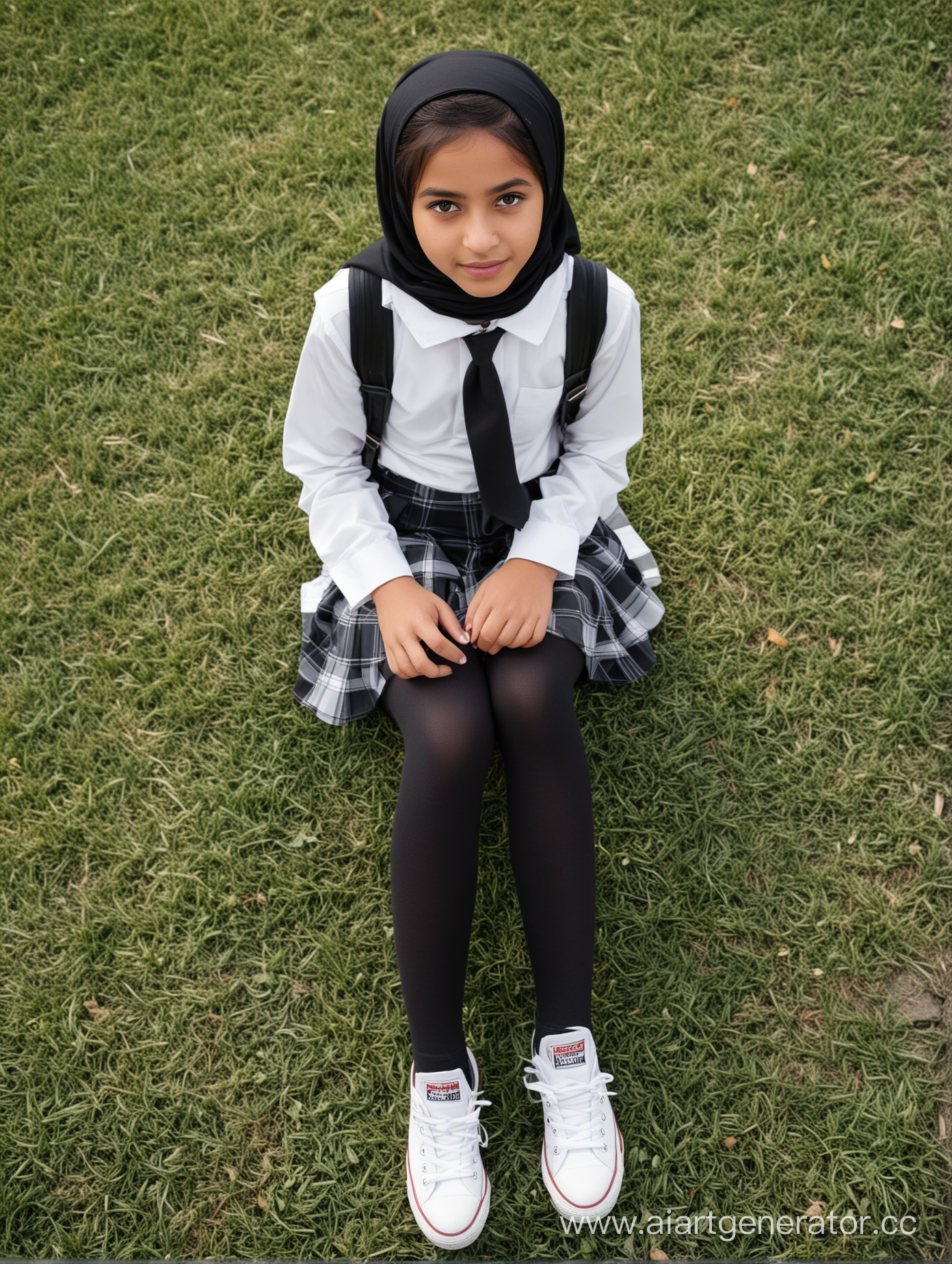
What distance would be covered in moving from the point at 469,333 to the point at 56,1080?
6.14ft

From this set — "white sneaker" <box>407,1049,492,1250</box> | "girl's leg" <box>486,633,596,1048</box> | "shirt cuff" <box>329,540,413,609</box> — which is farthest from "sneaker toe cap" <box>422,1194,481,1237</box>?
"shirt cuff" <box>329,540,413,609</box>

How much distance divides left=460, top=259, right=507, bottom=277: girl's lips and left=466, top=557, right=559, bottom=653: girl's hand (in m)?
0.55

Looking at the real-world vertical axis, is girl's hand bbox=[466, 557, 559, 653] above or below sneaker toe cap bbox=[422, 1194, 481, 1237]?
above

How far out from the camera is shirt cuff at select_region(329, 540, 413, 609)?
1807mm

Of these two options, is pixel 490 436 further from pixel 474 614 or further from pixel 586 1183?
pixel 586 1183

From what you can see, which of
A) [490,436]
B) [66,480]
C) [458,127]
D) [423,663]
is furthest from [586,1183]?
[66,480]

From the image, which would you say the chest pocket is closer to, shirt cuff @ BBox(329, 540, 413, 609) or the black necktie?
the black necktie

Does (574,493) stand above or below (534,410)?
below

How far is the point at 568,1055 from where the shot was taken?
1.87 metres

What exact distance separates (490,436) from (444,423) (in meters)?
0.12

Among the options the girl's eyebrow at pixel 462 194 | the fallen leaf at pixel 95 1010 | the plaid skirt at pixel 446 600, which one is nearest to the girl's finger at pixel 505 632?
the plaid skirt at pixel 446 600

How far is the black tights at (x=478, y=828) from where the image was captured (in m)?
1.74

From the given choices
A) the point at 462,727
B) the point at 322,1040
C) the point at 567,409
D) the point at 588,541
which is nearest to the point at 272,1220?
the point at 322,1040

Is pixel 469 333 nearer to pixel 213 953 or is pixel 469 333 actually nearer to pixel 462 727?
pixel 462 727
